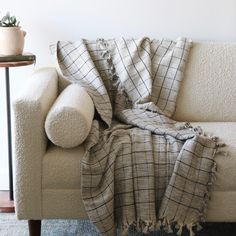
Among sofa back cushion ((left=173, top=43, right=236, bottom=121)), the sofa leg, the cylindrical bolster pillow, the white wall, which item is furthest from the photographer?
the white wall

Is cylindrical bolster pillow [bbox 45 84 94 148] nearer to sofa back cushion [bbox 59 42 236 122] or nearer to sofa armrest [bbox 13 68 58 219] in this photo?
sofa armrest [bbox 13 68 58 219]

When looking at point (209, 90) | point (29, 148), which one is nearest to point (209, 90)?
point (209, 90)

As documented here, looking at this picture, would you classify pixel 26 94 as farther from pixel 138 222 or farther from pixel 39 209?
pixel 138 222

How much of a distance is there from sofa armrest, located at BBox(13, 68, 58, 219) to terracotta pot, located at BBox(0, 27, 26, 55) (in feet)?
1.20

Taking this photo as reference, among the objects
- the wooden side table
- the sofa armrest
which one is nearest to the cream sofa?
the sofa armrest

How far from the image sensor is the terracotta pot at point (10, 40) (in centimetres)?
204

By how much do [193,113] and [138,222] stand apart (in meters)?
0.66

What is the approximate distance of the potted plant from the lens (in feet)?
6.71

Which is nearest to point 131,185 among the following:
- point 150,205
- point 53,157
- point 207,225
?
point 150,205

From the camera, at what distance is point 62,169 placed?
168 centimetres

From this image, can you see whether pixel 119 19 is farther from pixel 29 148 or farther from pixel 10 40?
pixel 29 148

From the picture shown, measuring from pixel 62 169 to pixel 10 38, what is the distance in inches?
27.4

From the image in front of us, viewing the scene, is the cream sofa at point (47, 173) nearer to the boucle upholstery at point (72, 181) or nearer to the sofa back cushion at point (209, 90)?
the boucle upholstery at point (72, 181)

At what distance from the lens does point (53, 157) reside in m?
1.70
